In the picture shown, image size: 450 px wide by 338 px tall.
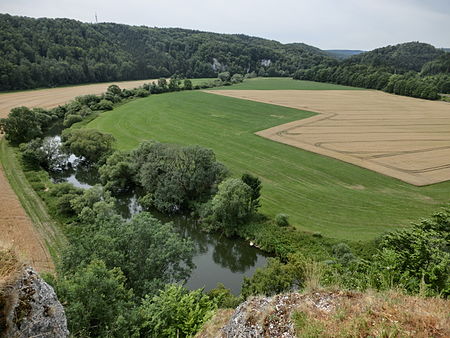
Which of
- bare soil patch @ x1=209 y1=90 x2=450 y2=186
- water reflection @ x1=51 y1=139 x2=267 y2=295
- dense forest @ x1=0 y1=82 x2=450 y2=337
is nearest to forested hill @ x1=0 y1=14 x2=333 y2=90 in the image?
dense forest @ x1=0 y1=82 x2=450 y2=337

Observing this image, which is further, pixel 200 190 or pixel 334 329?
pixel 200 190

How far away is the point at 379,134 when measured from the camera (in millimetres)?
63125

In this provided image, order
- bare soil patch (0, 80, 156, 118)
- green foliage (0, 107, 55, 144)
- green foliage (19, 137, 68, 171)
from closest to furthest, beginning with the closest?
green foliage (19, 137, 68, 171), green foliage (0, 107, 55, 144), bare soil patch (0, 80, 156, 118)

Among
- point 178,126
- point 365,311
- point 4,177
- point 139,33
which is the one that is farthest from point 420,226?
point 139,33

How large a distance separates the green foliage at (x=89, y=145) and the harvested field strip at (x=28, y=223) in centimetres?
903

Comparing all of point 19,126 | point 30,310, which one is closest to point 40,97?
point 19,126

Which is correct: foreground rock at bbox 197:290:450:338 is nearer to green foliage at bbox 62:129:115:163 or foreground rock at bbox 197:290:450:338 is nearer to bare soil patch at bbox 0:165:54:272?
bare soil patch at bbox 0:165:54:272

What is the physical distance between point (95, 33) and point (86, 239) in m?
169

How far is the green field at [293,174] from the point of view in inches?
1268

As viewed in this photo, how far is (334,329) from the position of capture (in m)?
7.10

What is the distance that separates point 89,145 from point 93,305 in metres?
39.3

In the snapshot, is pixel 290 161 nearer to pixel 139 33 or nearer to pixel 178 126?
pixel 178 126

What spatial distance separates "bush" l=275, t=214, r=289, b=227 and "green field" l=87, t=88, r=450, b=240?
1.15 meters

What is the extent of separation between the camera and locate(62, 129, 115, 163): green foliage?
157ft
